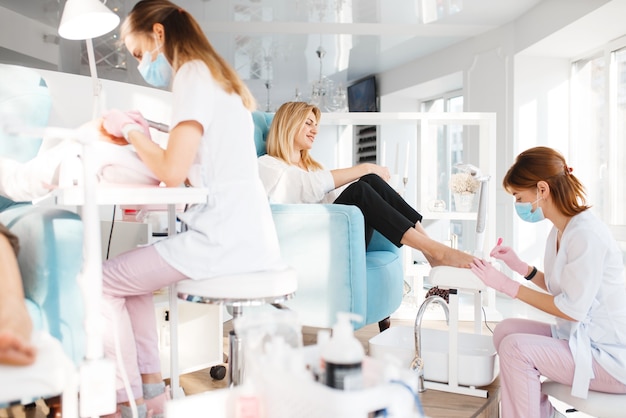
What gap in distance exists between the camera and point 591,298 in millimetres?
1499

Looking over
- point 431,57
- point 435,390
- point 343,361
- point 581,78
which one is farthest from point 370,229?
point 431,57

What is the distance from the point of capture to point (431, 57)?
583cm

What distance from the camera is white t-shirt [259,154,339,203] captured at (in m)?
2.32

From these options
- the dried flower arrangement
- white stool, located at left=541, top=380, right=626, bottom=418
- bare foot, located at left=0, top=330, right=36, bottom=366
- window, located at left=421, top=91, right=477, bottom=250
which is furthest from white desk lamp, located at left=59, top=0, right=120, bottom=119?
window, located at left=421, top=91, right=477, bottom=250

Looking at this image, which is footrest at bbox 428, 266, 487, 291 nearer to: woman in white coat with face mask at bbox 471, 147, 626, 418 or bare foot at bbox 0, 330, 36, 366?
woman in white coat with face mask at bbox 471, 147, 626, 418

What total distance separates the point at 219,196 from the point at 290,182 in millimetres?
962

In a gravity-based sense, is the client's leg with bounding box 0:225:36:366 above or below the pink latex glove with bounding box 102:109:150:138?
below

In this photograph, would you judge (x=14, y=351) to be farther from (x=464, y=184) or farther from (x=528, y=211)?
(x=464, y=184)

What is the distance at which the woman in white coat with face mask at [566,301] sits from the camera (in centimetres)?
150

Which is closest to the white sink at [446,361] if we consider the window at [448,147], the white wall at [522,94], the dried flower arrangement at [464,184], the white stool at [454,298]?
the white stool at [454,298]

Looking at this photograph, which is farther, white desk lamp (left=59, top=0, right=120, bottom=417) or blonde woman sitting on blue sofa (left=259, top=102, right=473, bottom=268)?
blonde woman sitting on blue sofa (left=259, top=102, right=473, bottom=268)

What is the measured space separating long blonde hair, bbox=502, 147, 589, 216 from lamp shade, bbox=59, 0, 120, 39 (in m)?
1.24

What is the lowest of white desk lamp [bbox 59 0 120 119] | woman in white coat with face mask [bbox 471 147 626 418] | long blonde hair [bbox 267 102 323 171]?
woman in white coat with face mask [bbox 471 147 626 418]

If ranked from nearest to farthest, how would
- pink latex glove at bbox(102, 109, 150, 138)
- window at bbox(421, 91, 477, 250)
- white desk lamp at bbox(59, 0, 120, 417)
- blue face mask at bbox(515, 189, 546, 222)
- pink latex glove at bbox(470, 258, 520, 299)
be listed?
white desk lamp at bbox(59, 0, 120, 417) < pink latex glove at bbox(102, 109, 150, 138) < pink latex glove at bbox(470, 258, 520, 299) < blue face mask at bbox(515, 189, 546, 222) < window at bbox(421, 91, 477, 250)
